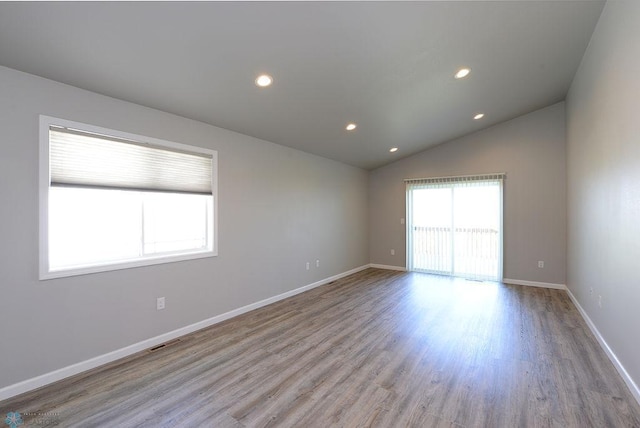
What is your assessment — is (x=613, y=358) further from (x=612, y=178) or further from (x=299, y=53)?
(x=299, y=53)

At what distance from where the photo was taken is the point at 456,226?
5.73m

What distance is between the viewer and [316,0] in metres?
1.86

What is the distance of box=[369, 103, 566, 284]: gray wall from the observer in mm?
4809

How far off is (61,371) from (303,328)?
2.16 m

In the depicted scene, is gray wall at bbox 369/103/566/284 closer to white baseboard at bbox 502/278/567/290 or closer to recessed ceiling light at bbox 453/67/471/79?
white baseboard at bbox 502/278/567/290

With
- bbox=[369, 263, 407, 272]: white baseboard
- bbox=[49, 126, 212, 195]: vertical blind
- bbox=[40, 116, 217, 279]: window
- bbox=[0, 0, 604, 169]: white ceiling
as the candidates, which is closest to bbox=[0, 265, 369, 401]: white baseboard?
bbox=[40, 116, 217, 279]: window

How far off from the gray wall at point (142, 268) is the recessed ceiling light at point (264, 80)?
101 cm

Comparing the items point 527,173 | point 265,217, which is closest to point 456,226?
point 527,173

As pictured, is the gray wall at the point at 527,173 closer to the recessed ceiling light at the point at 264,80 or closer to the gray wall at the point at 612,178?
the gray wall at the point at 612,178

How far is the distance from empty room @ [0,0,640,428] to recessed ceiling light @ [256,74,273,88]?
26 millimetres

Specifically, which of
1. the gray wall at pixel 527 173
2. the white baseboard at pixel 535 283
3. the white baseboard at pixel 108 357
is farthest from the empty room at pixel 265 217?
the white baseboard at pixel 535 283

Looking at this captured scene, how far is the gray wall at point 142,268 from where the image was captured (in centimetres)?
206

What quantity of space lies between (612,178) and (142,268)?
14.8 feet

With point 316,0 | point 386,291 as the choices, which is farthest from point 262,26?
point 386,291
